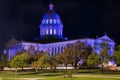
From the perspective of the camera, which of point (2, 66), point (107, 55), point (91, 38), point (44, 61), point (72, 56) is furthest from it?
point (91, 38)

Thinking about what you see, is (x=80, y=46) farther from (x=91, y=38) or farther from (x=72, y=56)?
(x=91, y=38)

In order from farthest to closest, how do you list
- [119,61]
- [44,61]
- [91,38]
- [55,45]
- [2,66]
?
[55,45], [91,38], [2,66], [44,61], [119,61]

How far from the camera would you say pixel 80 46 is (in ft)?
443

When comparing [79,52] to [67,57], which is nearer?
[67,57]

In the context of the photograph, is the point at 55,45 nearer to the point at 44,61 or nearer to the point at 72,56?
the point at 72,56

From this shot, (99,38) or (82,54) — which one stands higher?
(99,38)

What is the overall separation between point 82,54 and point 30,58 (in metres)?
18.5

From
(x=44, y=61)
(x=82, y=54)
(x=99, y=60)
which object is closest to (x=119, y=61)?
(x=99, y=60)

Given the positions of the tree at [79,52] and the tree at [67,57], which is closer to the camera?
the tree at [67,57]

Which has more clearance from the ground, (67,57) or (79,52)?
(79,52)

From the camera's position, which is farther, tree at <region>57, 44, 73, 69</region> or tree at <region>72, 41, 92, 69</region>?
tree at <region>72, 41, 92, 69</region>

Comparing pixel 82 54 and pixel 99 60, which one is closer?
pixel 99 60

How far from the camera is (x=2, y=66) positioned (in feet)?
456

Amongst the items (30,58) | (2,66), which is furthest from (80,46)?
(2,66)
